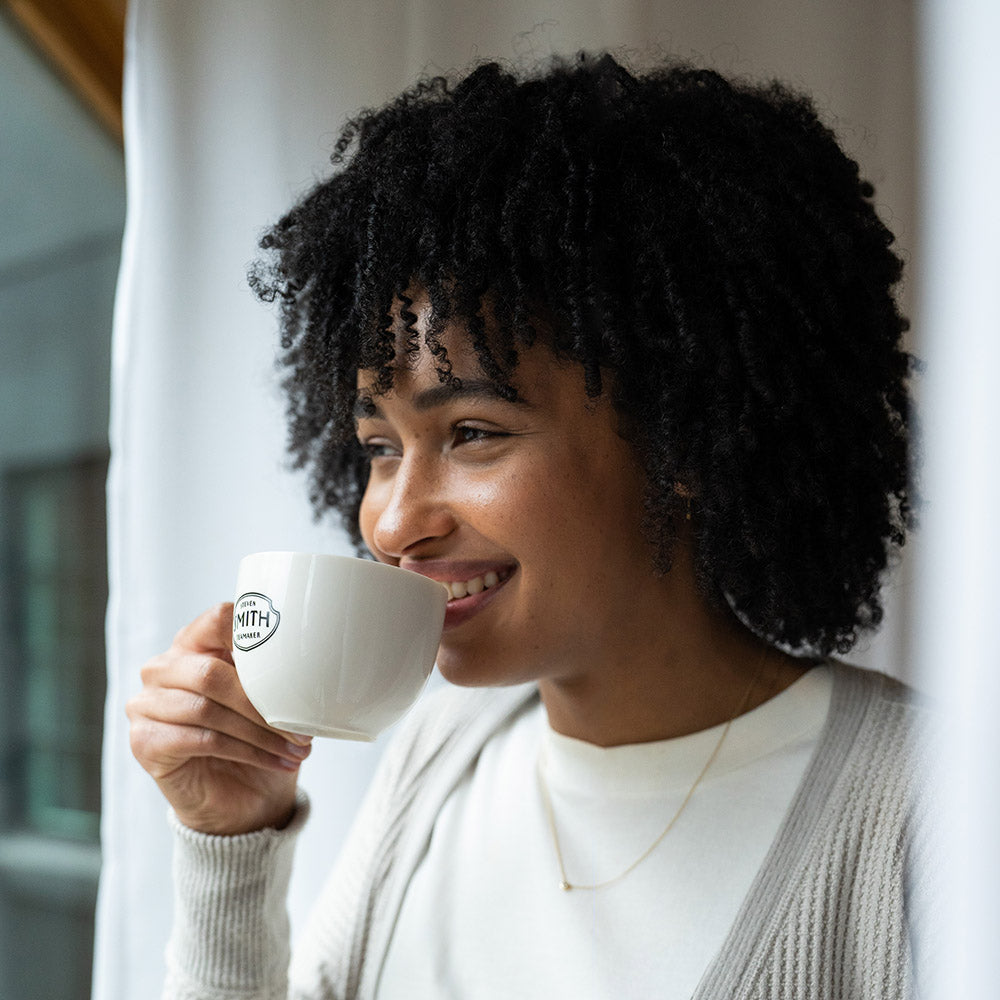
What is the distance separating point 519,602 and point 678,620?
0.21 meters

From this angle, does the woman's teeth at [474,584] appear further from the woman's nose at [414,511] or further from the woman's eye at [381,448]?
the woman's eye at [381,448]

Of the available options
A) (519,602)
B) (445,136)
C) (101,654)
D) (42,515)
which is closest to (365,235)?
(445,136)

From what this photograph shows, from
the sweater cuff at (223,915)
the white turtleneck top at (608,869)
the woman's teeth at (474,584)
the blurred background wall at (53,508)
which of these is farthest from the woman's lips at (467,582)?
the blurred background wall at (53,508)

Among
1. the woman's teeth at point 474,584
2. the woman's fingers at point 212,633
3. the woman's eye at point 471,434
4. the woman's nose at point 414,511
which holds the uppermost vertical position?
Result: the woman's eye at point 471,434

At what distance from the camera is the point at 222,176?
141 cm

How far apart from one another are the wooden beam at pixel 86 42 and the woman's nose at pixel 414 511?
0.82m

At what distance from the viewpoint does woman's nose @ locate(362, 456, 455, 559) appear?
993 millimetres

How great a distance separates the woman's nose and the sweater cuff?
0.40m

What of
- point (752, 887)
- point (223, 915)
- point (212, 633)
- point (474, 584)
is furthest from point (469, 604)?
point (223, 915)

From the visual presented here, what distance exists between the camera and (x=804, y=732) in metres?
1.08

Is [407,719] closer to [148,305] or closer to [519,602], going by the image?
[519,602]

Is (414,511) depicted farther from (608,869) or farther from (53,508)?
(53,508)

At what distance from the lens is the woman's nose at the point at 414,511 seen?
0.99m

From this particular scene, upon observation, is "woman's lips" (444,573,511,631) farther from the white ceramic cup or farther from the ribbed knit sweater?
the ribbed knit sweater
